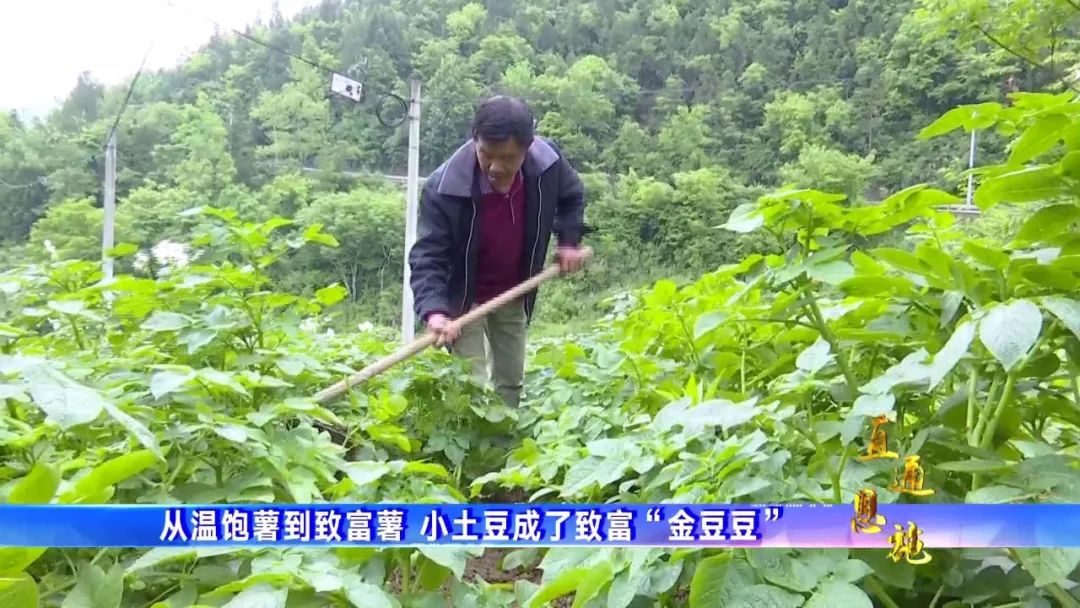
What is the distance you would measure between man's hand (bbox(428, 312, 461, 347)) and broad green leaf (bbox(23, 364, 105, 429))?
0.91 m

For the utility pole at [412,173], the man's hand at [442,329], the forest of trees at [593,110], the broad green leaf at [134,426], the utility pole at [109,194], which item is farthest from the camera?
the utility pole at [412,173]

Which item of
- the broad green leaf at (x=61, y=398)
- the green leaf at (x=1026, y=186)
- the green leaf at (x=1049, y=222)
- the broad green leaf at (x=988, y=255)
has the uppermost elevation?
the green leaf at (x=1026, y=186)

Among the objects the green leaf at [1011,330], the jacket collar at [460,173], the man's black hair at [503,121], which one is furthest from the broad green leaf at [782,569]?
the jacket collar at [460,173]

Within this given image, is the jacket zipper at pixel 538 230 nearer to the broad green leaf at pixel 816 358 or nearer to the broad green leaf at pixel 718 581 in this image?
the broad green leaf at pixel 816 358

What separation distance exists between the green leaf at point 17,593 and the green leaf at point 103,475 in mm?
103

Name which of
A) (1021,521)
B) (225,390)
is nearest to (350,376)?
(225,390)

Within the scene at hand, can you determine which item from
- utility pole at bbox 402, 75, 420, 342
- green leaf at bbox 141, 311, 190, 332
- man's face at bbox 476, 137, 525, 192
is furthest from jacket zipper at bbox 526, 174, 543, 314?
utility pole at bbox 402, 75, 420, 342

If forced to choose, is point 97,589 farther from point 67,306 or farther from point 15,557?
point 67,306

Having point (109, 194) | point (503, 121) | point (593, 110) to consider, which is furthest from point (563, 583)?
point (593, 110)

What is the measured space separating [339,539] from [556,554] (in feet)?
0.73

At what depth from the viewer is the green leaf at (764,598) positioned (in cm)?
63

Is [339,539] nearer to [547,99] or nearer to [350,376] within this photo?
[350,376]

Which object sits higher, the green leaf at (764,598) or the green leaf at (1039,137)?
the green leaf at (1039,137)

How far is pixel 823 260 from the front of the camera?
0.82 m
